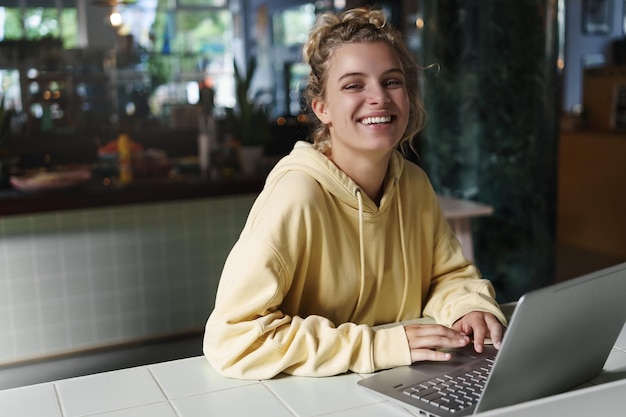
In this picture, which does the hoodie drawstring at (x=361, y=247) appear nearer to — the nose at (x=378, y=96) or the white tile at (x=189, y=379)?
the nose at (x=378, y=96)

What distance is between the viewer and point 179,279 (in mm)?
3891

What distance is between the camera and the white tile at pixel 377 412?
3.80ft

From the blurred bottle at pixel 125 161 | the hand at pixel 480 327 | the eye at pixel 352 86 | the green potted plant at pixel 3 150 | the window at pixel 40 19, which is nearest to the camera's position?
the hand at pixel 480 327

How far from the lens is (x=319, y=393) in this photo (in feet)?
4.11

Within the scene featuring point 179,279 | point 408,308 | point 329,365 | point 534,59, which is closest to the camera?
point 329,365

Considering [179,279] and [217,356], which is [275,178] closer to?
[217,356]

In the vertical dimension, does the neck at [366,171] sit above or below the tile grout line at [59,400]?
above

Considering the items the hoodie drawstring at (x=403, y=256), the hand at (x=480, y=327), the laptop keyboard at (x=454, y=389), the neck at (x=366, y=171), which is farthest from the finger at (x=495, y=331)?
the neck at (x=366, y=171)

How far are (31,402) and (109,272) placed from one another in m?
2.52

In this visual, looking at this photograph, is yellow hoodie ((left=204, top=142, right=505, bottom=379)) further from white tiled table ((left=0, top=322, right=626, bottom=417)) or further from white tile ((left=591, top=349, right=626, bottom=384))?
white tile ((left=591, top=349, right=626, bottom=384))

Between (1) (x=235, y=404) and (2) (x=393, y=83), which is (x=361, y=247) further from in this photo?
(1) (x=235, y=404)

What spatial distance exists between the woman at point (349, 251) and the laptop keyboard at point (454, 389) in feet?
0.23

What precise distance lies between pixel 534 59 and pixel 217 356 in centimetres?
279

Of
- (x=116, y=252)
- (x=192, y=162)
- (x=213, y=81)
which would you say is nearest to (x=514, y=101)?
(x=192, y=162)
